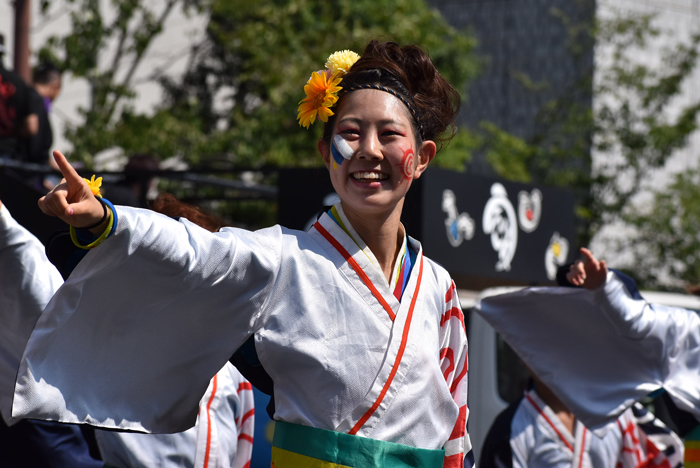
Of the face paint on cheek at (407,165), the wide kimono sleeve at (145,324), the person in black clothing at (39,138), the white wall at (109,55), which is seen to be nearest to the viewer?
the wide kimono sleeve at (145,324)

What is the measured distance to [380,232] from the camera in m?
2.31

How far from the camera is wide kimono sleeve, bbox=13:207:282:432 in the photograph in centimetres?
187

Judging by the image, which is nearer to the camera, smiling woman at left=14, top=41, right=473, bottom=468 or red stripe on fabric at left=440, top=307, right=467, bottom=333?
smiling woman at left=14, top=41, right=473, bottom=468

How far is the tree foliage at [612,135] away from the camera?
11641 millimetres

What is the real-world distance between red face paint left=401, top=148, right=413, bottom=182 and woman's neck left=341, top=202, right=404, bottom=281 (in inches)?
4.1

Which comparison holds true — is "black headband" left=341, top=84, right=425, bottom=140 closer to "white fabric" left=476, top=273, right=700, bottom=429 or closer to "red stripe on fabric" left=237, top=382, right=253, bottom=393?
"white fabric" left=476, top=273, right=700, bottom=429

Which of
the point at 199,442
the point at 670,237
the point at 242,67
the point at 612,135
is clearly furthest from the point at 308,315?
the point at 612,135

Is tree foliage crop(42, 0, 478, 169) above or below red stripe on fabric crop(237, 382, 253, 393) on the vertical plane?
above

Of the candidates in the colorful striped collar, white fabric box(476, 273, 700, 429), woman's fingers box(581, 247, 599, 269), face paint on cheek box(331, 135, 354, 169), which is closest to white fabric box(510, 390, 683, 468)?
white fabric box(476, 273, 700, 429)

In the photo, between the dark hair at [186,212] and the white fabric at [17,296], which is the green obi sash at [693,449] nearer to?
the dark hair at [186,212]

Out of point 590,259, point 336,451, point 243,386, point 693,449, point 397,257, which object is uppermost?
point 397,257

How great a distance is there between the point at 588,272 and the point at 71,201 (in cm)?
180

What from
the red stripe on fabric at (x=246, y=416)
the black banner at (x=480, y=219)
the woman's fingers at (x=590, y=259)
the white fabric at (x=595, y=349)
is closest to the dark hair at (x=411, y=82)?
the woman's fingers at (x=590, y=259)

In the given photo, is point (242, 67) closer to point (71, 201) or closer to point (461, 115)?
point (461, 115)
